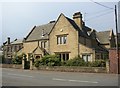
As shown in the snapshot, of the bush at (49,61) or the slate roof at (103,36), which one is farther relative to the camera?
the slate roof at (103,36)

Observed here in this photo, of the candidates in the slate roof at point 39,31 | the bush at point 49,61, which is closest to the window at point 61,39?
the slate roof at point 39,31

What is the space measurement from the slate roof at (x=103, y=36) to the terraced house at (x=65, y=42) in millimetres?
395

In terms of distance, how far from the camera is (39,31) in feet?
173

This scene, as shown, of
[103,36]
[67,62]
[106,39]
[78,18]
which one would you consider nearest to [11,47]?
[103,36]

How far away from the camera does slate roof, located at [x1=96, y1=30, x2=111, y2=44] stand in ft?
176

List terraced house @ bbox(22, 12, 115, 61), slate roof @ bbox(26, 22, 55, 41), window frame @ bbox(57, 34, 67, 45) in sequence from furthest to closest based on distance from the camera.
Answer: slate roof @ bbox(26, 22, 55, 41) < window frame @ bbox(57, 34, 67, 45) < terraced house @ bbox(22, 12, 115, 61)

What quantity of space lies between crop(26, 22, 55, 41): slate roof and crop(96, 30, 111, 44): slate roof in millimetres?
11828

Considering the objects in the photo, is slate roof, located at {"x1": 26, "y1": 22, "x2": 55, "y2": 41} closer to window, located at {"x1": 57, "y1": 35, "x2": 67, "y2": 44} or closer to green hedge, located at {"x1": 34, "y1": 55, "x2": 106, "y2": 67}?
window, located at {"x1": 57, "y1": 35, "x2": 67, "y2": 44}

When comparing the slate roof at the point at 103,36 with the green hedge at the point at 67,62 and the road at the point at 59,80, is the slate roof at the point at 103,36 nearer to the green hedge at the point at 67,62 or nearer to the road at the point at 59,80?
the green hedge at the point at 67,62

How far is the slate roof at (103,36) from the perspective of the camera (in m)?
53.6

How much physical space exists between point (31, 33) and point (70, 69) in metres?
22.8

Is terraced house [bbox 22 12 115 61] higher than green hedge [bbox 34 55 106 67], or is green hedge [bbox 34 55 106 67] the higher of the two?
terraced house [bbox 22 12 115 61]

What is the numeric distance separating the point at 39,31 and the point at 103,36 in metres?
15.2

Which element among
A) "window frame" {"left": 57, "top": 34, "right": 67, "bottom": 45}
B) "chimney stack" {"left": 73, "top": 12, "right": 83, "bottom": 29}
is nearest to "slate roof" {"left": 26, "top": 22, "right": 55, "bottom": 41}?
"window frame" {"left": 57, "top": 34, "right": 67, "bottom": 45}
